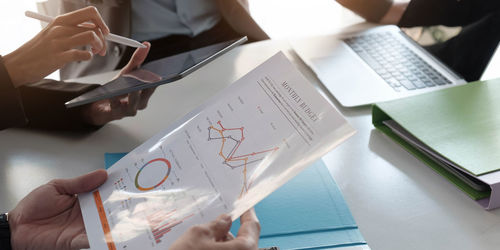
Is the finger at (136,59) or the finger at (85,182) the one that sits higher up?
the finger at (136,59)

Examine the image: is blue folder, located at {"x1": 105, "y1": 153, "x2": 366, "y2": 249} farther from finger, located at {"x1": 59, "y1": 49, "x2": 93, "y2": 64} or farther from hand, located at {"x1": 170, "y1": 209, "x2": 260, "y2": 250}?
finger, located at {"x1": 59, "y1": 49, "x2": 93, "y2": 64}

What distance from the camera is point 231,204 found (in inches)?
24.3

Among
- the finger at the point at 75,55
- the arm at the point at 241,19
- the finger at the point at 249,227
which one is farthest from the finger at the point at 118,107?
the arm at the point at 241,19

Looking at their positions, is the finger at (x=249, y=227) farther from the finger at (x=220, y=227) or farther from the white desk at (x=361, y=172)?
the white desk at (x=361, y=172)

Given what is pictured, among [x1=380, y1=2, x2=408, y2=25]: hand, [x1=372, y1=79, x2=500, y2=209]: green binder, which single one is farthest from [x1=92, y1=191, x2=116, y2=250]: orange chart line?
[x1=380, y1=2, x2=408, y2=25]: hand

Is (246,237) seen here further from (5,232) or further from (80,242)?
(5,232)

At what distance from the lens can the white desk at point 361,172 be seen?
74 cm

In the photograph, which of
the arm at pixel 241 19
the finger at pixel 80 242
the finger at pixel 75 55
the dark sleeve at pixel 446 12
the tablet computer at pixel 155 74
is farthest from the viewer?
the arm at pixel 241 19

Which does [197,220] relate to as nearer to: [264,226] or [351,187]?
[264,226]

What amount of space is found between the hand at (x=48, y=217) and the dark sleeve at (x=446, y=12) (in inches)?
34.3

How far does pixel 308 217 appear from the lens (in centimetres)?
77

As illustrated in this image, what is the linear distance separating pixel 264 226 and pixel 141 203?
0.20m

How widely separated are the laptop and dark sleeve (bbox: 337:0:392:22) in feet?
0.15

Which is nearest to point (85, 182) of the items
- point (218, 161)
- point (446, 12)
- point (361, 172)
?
point (218, 161)
